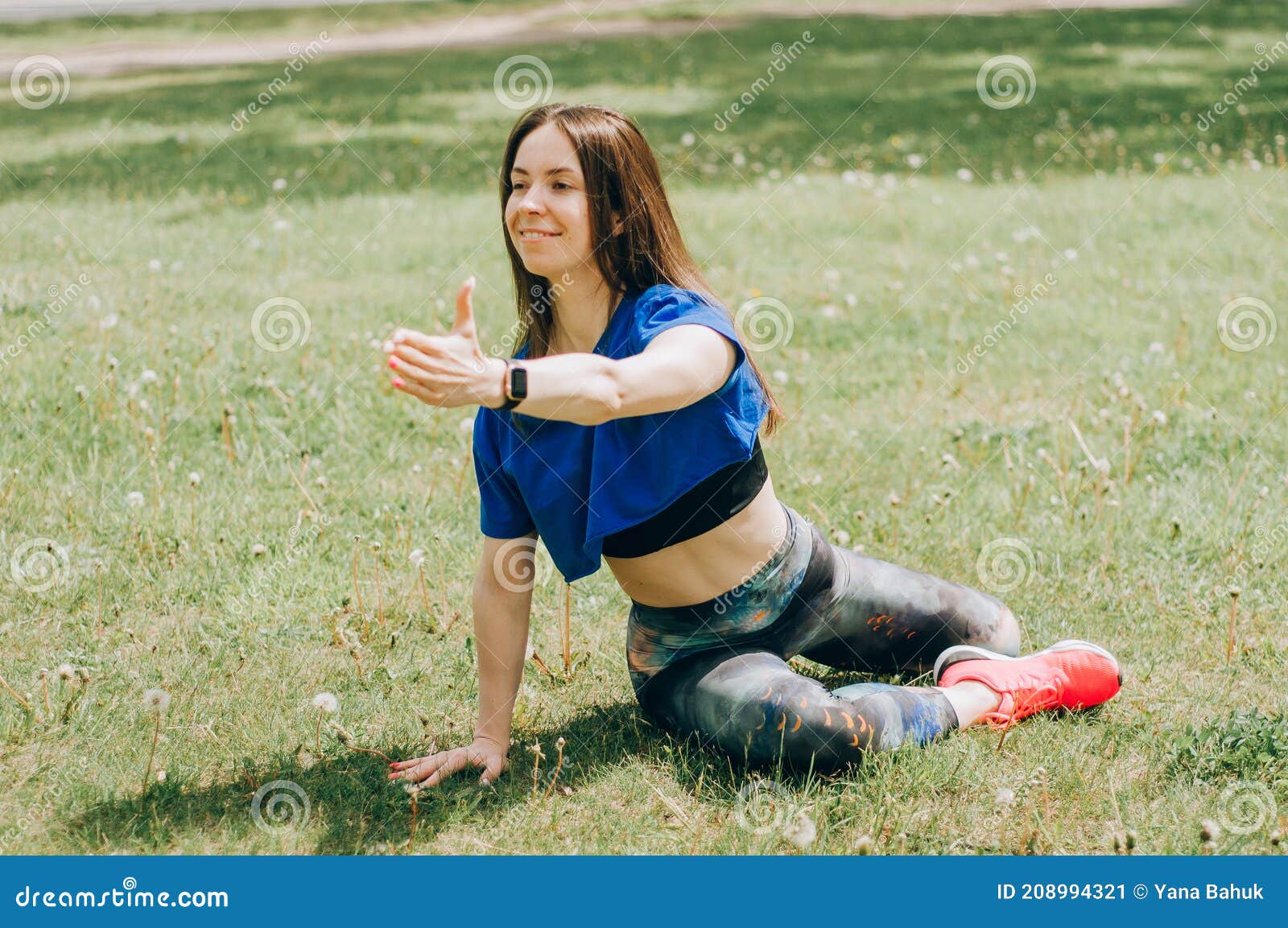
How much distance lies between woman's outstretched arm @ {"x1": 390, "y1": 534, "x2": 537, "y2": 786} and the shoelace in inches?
45.6

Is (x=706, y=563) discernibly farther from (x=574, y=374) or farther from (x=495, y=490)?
(x=574, y=374)

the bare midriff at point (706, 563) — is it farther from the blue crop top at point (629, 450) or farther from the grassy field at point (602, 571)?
the grassy field at point (602, 571)

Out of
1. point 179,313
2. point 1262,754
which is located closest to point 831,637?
point 1262,754

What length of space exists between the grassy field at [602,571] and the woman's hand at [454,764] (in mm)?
49

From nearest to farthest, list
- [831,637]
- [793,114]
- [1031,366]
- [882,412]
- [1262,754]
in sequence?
[1262,754]
[831,637]
[882,412]
[1031,366]
[793,114]

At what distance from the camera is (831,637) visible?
10.9 feet

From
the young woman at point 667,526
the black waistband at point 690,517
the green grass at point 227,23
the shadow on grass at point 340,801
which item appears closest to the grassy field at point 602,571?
the shadow on grass at point 340,801

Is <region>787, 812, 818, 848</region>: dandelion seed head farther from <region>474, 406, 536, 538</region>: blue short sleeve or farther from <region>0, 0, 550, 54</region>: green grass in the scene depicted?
<region>0, 0, 550, 54</region>: green grass

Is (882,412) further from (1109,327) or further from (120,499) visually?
(120,499)

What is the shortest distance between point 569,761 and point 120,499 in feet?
6.94

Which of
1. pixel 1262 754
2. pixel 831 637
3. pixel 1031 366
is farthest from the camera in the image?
pixel 1031 366

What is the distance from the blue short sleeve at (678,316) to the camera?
271cm

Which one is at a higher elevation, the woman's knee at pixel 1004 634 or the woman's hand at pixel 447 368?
the woman's hand at pixel 447 368

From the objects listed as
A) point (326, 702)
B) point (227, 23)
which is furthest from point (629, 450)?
point (227, 23)
